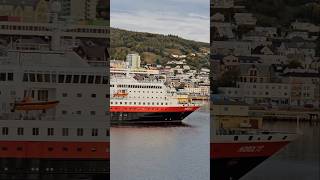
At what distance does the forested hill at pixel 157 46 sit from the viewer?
8.09 metres

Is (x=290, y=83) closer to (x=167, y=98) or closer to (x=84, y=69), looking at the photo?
(x=84, y=69)

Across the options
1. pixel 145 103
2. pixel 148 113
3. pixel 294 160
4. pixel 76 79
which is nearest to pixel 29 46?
pixel 76 79

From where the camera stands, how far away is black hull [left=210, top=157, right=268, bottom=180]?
5.71 meters

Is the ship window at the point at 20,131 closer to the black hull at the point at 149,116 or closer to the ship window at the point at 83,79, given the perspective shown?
the ship window at the point at 83,79

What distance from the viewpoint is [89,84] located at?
5535mm

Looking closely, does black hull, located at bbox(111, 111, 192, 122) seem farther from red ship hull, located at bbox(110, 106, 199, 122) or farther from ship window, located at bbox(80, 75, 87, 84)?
ship window, located at bbox(80, 75, 87, 84)

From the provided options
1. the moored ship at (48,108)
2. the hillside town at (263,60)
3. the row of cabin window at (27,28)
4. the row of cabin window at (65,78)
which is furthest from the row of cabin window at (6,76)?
the hillside town at (263,60)

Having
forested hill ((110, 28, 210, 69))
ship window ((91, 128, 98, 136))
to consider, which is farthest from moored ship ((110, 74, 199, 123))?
ship window ((91, 128, 98, 136))

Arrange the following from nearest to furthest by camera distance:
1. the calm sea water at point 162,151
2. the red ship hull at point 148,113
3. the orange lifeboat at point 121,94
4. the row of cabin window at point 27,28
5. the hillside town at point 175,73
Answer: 1. the row of cabin window at point 27,28
2. the calm sea water at point 162,151
3. the hillside town at point 175,73
4. the orange lifeboat at point 121,94
5. the red ship hull at point 148,113

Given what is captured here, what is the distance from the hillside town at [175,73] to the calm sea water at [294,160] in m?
2.82

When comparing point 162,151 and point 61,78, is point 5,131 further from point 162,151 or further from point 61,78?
point 162,151

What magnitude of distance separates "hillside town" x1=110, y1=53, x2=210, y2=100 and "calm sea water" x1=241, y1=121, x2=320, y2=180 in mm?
2817

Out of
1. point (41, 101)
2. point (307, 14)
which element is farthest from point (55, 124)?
point (307, 14)

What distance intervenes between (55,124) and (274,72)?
95.1 inches
